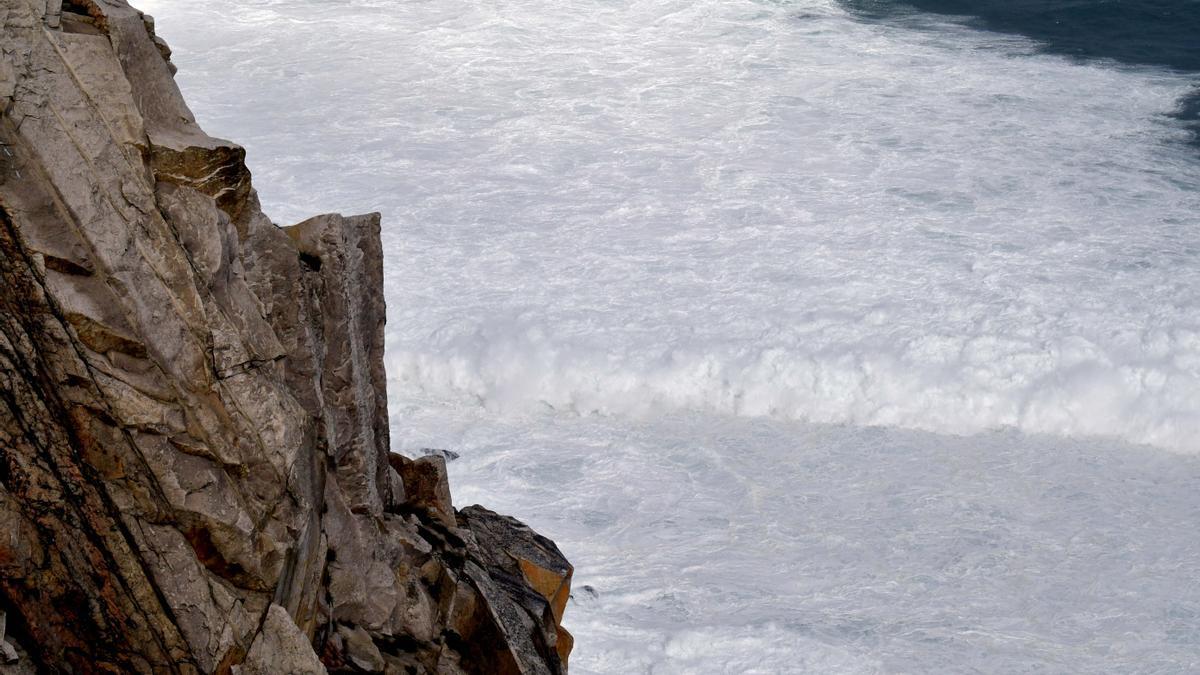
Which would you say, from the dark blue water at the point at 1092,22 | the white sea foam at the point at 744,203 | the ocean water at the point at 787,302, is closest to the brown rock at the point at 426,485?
the ocean water at the point at 787,302

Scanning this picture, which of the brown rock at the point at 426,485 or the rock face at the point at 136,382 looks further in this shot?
the brown rock at the point at 426,485

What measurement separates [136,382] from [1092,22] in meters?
29.3

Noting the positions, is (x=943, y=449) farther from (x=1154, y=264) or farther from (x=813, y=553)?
(x=1154, y=264)

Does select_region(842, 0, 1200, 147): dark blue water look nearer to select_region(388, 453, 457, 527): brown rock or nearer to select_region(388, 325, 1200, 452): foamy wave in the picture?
select_region(388, 325, 1200, 452): foamy wave

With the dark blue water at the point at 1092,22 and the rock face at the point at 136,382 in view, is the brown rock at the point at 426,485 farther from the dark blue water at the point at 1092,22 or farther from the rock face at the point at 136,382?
the dark blue water at the point at 1092,22

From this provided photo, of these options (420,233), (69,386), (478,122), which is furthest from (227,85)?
(69,386)

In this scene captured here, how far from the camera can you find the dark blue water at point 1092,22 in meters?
28.2

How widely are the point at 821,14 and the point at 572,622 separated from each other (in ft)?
73.5

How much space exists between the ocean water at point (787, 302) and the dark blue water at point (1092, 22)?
20cm

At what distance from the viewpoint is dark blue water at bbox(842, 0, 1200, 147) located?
2816 cm

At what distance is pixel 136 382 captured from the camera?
5.26 m

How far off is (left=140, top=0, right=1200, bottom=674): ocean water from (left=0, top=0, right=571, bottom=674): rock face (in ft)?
19.5

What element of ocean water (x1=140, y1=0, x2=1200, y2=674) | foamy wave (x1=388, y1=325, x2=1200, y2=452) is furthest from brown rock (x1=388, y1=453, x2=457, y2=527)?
foamy wave (x1=388, y1=325, x2=1200, y2=452)

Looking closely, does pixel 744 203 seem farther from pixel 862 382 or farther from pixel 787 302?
pixel 862 382
